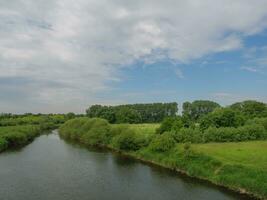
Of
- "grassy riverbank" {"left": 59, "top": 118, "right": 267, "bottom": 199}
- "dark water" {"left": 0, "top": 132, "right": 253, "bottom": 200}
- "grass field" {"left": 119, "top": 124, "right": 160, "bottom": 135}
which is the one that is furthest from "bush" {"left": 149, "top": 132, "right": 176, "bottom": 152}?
"grass field" {"left": 119, "top": 124, "right": 160, "bottom": 135}

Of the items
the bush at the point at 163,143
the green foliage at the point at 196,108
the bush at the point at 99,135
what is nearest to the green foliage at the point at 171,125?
the bush at the point at 163,143

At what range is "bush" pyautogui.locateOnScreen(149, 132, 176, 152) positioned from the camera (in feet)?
153

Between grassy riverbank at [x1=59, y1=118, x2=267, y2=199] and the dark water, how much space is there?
181 centimetres

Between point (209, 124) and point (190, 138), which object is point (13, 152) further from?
point (209, 124)

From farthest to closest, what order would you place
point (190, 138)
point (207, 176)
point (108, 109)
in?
point (108, 109), point (190, 138), point (207, 176)

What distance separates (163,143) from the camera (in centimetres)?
4675

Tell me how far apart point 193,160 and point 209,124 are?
2357cm

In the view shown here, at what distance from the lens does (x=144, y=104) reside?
152m

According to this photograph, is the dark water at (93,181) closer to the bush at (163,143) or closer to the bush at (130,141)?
the bush at (163,143)

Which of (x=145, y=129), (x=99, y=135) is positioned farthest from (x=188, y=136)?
(x=145, y=129)

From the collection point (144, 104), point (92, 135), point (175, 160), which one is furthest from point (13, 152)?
point (144, 104)

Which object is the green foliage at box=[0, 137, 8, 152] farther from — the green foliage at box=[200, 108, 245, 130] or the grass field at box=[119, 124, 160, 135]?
the green foliage at box=[200, 108, 245, 130]

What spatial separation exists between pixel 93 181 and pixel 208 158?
627 inches

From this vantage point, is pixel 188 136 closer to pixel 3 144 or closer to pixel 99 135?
pixel 99 135
